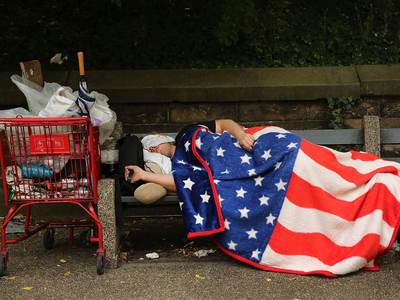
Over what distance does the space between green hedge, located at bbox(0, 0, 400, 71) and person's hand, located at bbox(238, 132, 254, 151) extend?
5.58 ft

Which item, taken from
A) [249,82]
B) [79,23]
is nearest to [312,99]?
[249,82]

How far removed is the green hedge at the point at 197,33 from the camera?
17.5ft

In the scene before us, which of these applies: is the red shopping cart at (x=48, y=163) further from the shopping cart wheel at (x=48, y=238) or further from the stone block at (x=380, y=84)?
the stone block at (x=380, y=84)

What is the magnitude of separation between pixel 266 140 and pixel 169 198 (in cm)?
92

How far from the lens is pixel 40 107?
3539 mm

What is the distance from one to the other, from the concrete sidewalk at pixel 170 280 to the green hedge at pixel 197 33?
2441 mm

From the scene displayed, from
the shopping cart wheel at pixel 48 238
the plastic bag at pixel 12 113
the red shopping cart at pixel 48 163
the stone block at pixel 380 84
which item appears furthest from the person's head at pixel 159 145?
the stone block at pixel 380 84

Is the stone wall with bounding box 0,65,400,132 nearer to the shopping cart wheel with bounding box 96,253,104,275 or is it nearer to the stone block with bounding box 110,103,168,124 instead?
the stone block with bounding box 110,103,168,124

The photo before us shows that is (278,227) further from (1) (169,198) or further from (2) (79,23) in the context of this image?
(2) (79,23)

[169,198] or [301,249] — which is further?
[169,198]

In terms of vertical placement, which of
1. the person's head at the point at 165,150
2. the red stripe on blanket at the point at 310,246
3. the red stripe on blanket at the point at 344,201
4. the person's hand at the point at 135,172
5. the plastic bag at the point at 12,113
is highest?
the plastic bag at the point at 12,113

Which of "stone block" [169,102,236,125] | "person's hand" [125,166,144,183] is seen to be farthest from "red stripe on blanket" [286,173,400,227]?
"stone block" [169,102,236,125]

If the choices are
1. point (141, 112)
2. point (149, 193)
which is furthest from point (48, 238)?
point (141, 112)

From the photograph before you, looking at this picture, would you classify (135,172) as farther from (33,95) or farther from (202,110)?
(202,110)
